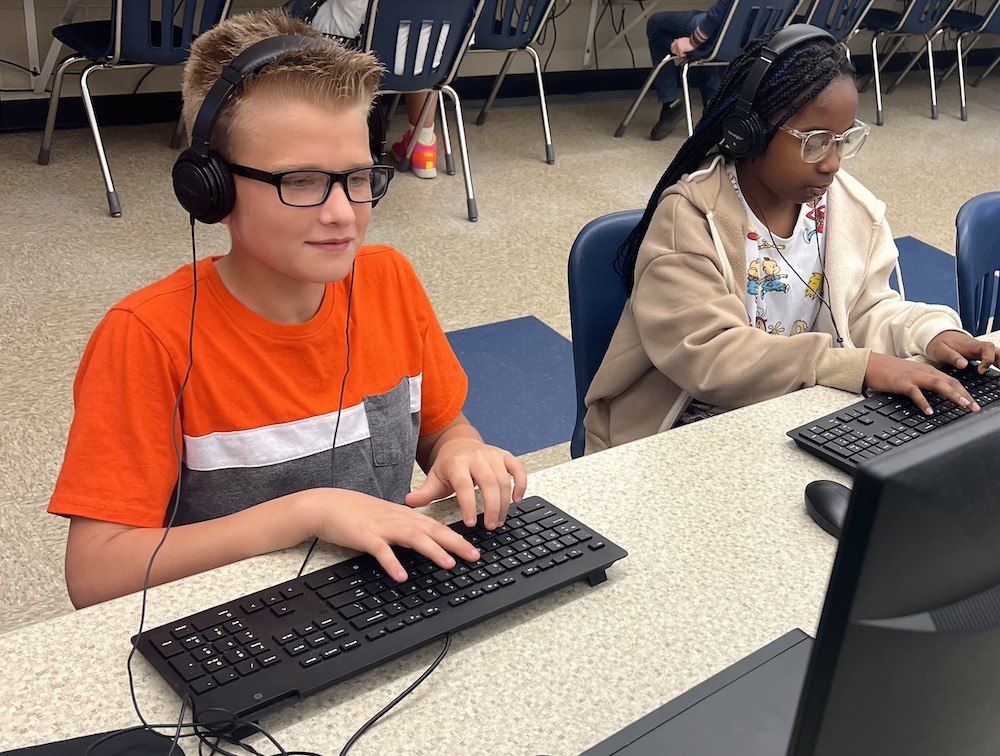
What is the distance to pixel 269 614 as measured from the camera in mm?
790

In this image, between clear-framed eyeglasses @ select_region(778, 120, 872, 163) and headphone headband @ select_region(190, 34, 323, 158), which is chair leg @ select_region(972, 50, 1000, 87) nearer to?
clear-framed eyeglasses @ select_region(778, 120, 872, 163)

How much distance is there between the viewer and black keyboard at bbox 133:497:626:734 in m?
0.71

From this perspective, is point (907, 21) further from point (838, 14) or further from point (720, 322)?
point (720, 322)

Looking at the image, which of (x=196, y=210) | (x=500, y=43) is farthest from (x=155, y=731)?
(x=500, y=43)

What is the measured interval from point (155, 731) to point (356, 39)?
2868 mm

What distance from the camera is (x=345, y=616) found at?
79 centimetres

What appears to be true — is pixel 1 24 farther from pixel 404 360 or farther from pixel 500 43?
pixel 404 360

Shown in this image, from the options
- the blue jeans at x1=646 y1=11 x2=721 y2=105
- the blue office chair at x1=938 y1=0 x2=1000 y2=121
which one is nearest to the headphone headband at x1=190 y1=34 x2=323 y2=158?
the blue jeans at x1=646 y1=11 x2=721 y2=105

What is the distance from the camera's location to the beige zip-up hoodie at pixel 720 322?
1.33m

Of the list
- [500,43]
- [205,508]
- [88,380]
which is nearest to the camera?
[88,380]

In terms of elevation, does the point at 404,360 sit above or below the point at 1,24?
above

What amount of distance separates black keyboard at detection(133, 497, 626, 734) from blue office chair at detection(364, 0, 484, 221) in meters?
2.41

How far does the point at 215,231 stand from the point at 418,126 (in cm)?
92

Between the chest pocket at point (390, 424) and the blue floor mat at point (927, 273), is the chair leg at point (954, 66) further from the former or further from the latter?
the chest pocket at point (390, 424)
